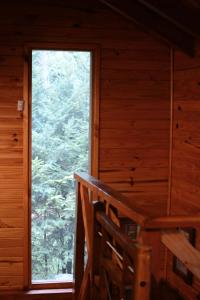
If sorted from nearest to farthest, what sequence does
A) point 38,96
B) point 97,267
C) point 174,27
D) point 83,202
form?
1. point 97,267
2. point 83,202
3. point 174,27
4. point 38,96

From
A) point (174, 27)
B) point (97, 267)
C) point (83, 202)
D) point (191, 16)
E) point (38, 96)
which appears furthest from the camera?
point (38, 96)

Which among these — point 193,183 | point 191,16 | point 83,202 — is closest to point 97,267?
point 83,202

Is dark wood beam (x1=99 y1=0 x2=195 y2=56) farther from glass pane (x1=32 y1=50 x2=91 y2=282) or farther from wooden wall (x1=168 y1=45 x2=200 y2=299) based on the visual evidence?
glass pane (x1=32 y1=50 x2=91 y2=282)

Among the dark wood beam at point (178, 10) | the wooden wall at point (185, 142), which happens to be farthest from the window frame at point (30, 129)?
the dark wood beam at point (178, 10)

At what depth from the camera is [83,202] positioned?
9.63 feet

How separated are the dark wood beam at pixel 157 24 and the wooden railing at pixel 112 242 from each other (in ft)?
5.22

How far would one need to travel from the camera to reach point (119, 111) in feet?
14.2

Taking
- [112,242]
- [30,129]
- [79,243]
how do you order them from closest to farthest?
[112,242], [79,243], [30,129]

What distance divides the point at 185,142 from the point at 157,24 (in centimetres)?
104

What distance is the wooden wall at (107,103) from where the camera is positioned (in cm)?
411

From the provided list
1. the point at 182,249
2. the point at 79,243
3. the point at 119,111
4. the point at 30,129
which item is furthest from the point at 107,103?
the point at 182,249

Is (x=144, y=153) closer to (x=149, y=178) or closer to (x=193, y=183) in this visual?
(x=149, y=178)

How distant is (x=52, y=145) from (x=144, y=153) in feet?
2.80

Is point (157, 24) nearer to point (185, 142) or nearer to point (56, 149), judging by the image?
point (185, 142)
